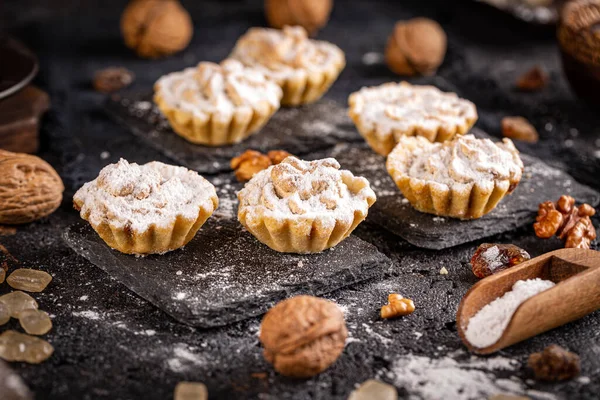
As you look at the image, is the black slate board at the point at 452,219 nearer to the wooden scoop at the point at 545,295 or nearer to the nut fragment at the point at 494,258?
the nut fragment at the point at 494,258

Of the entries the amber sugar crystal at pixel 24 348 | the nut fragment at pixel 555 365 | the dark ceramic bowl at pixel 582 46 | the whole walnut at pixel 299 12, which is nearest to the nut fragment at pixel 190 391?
the amber sugar crystal at pixel 24 348

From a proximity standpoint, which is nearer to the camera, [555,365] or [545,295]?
[555,365]

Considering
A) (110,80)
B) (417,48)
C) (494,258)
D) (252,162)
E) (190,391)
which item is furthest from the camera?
(417,48)

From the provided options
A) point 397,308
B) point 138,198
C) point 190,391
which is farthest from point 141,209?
point 397,308

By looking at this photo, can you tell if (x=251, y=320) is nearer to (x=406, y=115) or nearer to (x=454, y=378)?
(x=454, y=378)

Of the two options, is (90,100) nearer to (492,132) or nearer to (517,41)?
(492,132)

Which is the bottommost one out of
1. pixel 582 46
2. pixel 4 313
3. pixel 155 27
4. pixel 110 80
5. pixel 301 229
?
pixel 110 80
